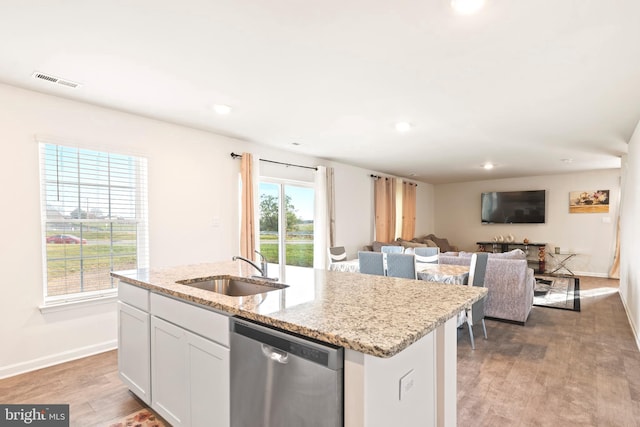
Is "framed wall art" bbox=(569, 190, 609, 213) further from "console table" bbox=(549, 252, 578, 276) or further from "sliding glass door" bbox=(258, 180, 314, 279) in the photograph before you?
"sliding glass door" bbox=(258, 180, 314, 279)

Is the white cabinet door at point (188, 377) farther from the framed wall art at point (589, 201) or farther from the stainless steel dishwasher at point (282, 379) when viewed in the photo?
the framed wall art at point (589, 201)

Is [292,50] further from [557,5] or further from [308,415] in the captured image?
[308,415]

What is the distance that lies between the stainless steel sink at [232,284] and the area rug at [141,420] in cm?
87

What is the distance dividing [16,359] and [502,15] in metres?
4.37

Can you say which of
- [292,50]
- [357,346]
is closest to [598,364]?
[357,346]

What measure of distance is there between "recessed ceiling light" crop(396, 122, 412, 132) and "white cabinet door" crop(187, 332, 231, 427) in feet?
10.2

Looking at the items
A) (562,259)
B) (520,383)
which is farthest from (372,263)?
(562,259)

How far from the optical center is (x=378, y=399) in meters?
1.13

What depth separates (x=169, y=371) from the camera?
6.48 feet

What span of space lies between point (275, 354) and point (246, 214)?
3.37 m

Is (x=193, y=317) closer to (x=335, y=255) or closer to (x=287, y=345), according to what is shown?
(x=287, y=345)

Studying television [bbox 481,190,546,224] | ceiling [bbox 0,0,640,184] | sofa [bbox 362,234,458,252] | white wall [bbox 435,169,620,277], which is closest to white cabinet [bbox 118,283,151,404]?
ceiling [bbox 0,0,640,184]

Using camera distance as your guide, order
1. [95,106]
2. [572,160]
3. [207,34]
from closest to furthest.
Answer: [207,34] < [95,106] < [572,160]

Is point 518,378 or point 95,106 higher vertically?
point 95,106
